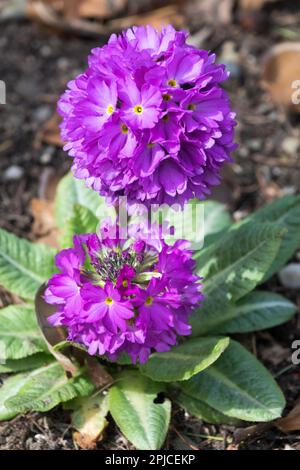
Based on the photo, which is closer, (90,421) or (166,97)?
(166,97)

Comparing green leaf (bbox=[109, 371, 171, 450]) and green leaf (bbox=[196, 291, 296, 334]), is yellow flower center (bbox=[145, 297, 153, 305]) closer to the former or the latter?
green leaf (bbox=[109, 371, 171, 450])

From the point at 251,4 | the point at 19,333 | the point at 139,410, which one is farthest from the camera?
the point at 251,4

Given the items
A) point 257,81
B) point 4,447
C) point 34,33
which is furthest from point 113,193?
point 34,33

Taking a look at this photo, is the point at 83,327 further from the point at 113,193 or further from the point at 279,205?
the point at 279,205

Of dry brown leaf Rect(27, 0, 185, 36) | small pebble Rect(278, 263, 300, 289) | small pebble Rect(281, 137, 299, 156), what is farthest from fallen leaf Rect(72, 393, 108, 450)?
dry brown leaf Rect(27, 0, 185, 36)

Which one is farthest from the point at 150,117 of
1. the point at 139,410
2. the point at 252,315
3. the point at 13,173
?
the point at 13,173

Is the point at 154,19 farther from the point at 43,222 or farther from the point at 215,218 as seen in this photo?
the point at 215,218

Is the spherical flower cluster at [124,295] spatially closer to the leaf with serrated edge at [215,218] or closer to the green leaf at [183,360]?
the green leaf at [183,360]
